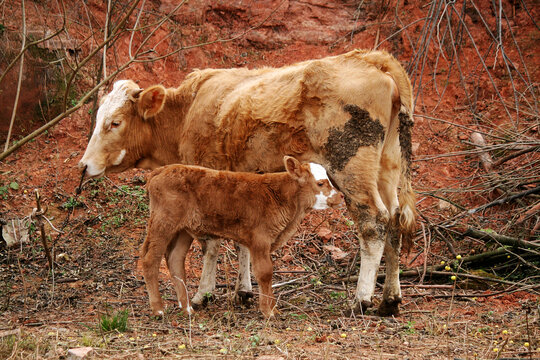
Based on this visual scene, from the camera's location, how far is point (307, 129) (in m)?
6.98

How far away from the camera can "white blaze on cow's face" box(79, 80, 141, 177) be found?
8031 mm

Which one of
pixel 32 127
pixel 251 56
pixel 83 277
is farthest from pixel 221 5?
pixel 83 277

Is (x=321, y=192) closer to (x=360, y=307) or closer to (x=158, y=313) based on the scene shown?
(x=360, y=307)

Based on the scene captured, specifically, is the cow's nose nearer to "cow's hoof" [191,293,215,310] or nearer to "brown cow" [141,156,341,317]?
"brown cow" [141,156,341,317]

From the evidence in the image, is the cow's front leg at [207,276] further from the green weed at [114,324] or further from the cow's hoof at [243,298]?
the green weed at [114,324]

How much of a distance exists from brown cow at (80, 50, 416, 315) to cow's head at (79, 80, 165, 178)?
0.01m

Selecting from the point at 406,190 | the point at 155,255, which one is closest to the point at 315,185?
the point at 406,190

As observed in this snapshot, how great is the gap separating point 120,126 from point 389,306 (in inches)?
162

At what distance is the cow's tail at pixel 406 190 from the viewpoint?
700 centimetres

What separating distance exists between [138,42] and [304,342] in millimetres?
10093

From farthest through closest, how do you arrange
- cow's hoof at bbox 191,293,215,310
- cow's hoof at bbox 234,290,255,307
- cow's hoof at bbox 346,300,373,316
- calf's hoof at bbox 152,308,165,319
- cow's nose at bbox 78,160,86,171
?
1. cow's nose at bbox 78,160,86,171
2. cow's hoof at bbox 234,290,255,307
3. cow's hoof at bbox 191,293,215,310
4. cow's hoof at bbox 346,300,373,316
5. calf's hoof at bbox 152,308,165,319

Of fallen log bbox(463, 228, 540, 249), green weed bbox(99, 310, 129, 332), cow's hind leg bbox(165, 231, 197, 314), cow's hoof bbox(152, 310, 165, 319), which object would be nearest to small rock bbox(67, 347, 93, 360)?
green weed bbox(99, 310, 129, 332)

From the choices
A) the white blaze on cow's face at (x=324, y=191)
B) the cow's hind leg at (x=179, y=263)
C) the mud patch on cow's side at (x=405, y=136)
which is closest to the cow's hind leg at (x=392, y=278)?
the mud patch on cow's side at (x=405, y=136)

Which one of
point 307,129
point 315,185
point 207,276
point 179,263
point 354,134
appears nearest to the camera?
point 315,185
